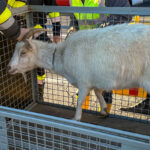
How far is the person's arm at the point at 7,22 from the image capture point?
8.39ft

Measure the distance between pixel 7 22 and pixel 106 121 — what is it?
6.72 ft

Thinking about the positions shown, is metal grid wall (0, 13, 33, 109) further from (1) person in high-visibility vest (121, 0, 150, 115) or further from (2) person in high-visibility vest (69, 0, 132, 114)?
(1) person in high-visibility vest (121, 0, 150, 115)

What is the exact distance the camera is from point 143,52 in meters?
2.44

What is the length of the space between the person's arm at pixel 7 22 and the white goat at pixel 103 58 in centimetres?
21

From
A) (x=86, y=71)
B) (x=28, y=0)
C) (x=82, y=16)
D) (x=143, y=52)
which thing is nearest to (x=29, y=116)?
(x=86, y=71)

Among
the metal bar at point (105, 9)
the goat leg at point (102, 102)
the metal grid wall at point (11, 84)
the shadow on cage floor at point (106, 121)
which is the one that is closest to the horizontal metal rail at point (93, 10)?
the metal bar at point (105, 9)

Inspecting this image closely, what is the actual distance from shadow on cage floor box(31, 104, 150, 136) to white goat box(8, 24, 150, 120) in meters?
0.51

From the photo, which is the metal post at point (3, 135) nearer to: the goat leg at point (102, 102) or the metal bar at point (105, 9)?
the goat leg at point (102, 102)

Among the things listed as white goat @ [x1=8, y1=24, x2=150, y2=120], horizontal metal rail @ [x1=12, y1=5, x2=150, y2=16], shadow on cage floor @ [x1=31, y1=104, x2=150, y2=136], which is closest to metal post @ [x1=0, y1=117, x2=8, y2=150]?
white goat @ [x1=8, y1=24, x2=150, y2=120]

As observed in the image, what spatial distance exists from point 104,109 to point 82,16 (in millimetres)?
1525

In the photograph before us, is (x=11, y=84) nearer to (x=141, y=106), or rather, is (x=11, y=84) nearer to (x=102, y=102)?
(x=102, y=102)

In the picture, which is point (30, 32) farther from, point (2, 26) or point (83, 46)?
point (83, 46)

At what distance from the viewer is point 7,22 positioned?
2.69 m

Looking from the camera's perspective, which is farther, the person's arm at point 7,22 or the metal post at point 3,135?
the person's arm at point 7,22
